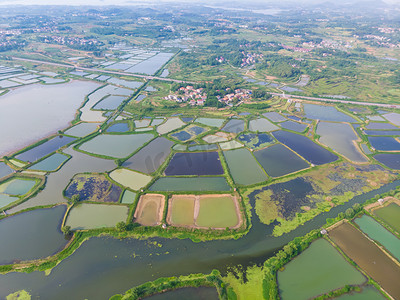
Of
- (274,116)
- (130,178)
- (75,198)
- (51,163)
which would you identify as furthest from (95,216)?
(274,116)

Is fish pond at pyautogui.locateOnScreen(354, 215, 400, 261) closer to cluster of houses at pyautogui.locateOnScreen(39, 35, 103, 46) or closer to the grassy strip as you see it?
the grassy strip

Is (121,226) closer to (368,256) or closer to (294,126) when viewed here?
(368,256)

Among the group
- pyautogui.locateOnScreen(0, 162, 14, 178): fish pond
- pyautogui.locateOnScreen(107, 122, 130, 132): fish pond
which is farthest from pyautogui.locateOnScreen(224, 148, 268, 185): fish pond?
pyautogui.locateOnScreen(0, 162, 14, 178): fish pond

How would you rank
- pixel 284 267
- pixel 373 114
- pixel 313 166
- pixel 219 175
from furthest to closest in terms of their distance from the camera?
1. pixel 373 114
2. pixel 313 166
3. pixel 219 175
4. pixel 284 267

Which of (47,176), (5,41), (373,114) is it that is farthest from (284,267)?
(5,41)

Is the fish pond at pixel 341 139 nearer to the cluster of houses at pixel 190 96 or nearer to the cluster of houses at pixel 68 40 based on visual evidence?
the cluster of houses at pixel 190 96

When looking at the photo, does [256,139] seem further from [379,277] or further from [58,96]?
[58,96]
